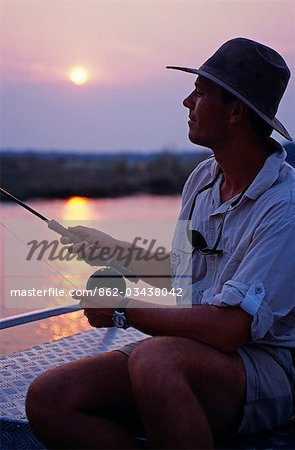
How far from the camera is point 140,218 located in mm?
11883

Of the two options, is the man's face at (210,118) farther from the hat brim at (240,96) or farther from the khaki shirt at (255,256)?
the khaki shirt at (255,256)

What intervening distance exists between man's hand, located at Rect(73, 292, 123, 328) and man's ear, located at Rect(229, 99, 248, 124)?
58 centimetres

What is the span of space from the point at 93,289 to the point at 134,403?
325 millimetres

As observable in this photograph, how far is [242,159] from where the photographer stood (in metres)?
2.19

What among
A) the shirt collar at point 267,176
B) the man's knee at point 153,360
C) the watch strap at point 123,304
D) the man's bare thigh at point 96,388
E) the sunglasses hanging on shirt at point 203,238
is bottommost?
the man's bare thigh at point 96,388

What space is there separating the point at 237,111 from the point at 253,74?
0.35 feet

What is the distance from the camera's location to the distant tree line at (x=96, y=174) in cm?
1816

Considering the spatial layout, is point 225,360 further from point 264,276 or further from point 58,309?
point 58,309

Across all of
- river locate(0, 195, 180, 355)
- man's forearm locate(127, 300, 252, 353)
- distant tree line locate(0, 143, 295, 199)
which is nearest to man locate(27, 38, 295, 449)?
man's forearm locate(127, 300, 252, 353)

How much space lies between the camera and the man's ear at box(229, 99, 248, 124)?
2.15 m

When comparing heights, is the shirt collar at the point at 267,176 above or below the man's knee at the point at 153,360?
above

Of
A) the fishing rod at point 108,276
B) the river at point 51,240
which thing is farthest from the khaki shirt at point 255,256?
the river at point 51,240

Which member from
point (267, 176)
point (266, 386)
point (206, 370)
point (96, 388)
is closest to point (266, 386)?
point (266, 386)

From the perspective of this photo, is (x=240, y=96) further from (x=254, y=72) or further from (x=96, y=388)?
(x=96, y=388)
